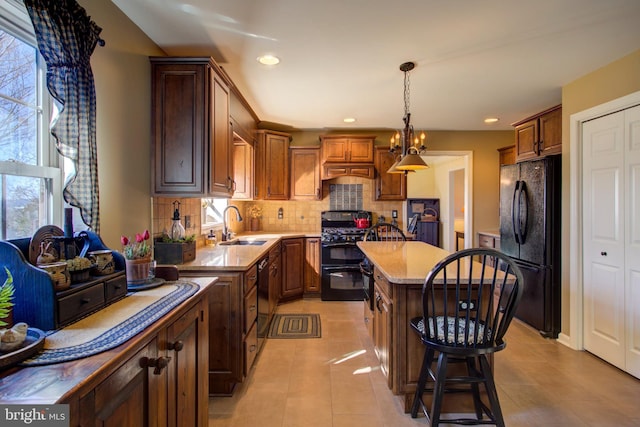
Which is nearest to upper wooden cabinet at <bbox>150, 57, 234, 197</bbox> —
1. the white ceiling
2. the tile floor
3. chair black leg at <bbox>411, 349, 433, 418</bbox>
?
the white ceiling

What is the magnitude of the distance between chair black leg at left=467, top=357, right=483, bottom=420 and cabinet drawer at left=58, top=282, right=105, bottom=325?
6.14 feet

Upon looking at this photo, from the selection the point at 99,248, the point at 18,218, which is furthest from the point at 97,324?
the point at 18,218

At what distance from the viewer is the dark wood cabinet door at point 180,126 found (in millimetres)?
2227

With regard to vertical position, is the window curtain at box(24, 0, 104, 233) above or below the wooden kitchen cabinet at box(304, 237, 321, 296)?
above

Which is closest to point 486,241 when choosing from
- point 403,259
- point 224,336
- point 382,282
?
point 403,259

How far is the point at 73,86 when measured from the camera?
55.2 inches

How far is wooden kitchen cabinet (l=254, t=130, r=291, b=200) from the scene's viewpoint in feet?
14.3

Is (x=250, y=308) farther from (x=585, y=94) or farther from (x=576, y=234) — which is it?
(x=585, y=94)

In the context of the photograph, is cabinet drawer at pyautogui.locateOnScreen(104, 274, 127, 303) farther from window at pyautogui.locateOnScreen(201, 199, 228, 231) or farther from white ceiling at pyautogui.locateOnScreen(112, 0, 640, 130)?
→ window at pyautogui.locateOnScreen(201, 199, 228, 231)

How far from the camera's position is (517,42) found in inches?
87.0

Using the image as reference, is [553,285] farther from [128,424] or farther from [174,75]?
[174,75]

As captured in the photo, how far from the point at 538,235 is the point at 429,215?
470 cm

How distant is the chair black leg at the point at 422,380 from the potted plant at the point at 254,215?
331 centimetres

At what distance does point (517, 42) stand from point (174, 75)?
244 centimetres
